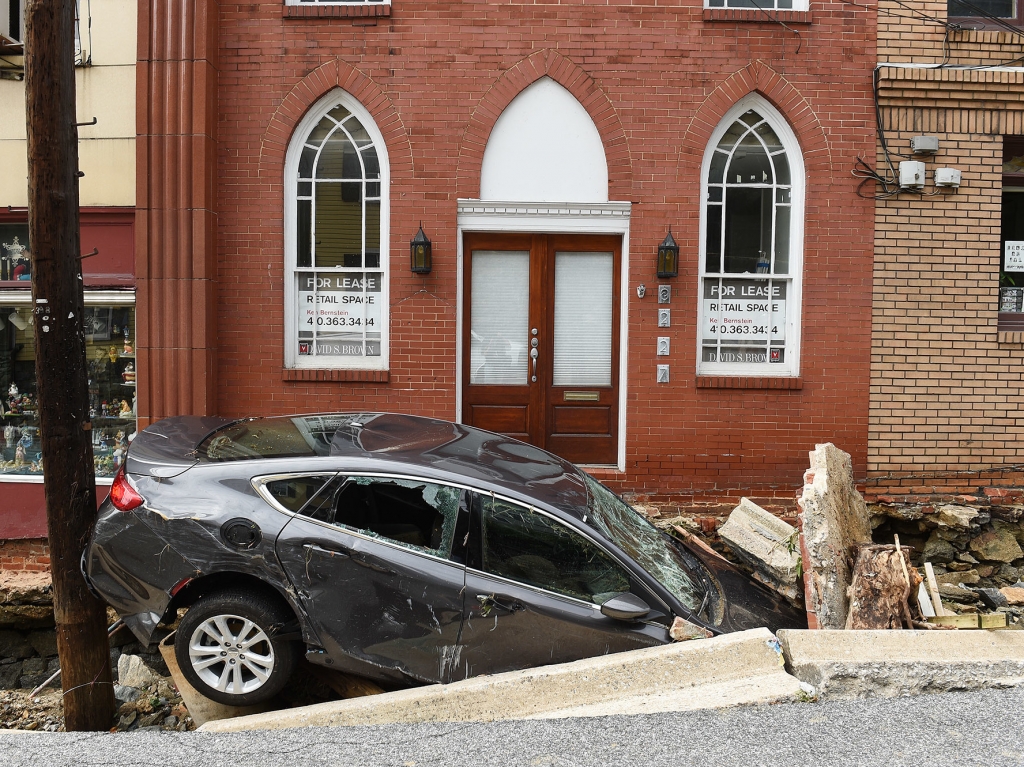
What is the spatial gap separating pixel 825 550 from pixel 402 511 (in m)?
2.72

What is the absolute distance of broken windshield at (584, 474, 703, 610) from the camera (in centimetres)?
446

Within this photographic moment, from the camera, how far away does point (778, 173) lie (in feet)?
25.2

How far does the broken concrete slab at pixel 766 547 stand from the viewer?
5543 millimetres

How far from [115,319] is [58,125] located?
3581mm

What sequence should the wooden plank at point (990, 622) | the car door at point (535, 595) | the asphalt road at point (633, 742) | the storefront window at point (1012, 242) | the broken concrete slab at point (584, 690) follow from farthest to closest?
1. the storefront window at point (1012, 242)
2. the wooden plank at point (990, 622)
3. the car door at point (535, 595)
4. the broken concrete slab at point (584, 690)
5. the asphalt road at point (633, 742)

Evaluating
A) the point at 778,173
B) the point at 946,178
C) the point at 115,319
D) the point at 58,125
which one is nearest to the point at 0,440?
the point at 115,319

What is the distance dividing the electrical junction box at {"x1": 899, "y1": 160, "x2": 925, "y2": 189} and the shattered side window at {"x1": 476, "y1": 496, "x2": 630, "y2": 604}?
5234 millimetres

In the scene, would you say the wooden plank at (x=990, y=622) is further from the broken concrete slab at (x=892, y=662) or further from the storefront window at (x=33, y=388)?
the storefront window at (x=33, y=388)

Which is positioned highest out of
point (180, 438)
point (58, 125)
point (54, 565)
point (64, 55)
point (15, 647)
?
point (64, 55)

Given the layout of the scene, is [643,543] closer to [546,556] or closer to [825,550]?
[546,556]

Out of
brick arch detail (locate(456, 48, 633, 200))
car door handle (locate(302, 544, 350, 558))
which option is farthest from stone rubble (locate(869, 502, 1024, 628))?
car door handle (locate(302, 544, 350, 558))

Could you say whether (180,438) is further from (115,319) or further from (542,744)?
(115,319)

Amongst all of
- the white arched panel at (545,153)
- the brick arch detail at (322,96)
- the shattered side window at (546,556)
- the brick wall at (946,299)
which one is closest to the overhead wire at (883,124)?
the brick wall at (946,299)

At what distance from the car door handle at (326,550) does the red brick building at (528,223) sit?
3.37 m
